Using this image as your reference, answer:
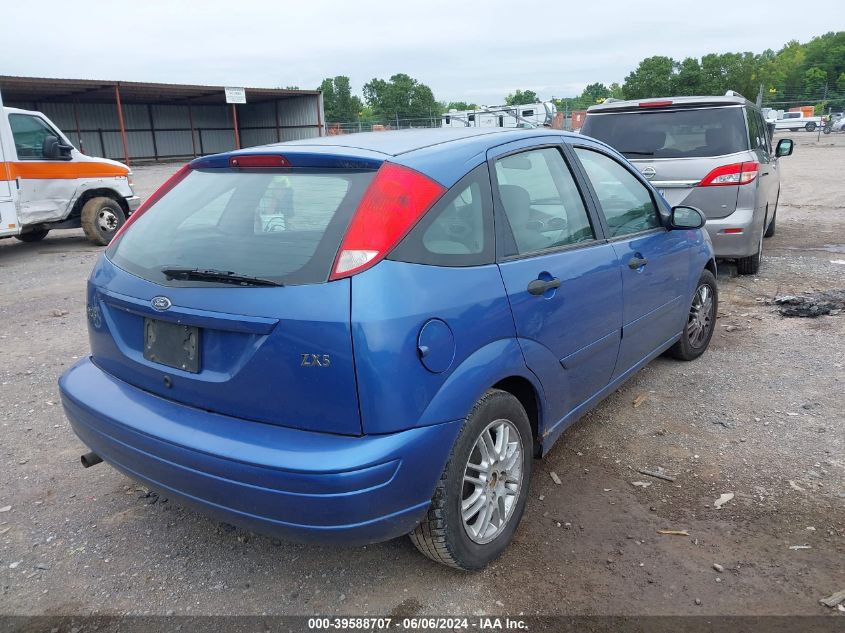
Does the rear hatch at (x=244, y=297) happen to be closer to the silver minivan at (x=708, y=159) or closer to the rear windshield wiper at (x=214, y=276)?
the rear windshield wiper at (x=214, y=276)

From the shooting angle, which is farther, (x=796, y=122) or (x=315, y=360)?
(x=796, y=122)

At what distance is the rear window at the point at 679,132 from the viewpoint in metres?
6.54

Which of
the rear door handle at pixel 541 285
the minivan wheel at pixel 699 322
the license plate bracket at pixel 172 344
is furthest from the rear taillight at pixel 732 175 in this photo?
the license plate bracket at pixel 172 344

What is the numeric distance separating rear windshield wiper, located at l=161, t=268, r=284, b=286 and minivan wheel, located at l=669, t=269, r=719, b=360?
3.33 m

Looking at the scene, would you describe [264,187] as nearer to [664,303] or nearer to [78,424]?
[78,424]

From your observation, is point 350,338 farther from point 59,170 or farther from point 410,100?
A: point 410,100

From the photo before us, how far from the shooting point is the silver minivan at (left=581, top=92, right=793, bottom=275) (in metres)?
6.46

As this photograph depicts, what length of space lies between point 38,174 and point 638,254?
9188mm

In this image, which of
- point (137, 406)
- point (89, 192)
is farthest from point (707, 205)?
point (89, 192)

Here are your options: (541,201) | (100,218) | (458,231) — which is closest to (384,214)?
(458,231)

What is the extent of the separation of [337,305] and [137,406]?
0.99 metres

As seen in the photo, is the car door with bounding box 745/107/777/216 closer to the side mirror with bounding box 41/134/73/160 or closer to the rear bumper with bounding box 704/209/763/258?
the rear bumper with bounding box 704/209/763/258

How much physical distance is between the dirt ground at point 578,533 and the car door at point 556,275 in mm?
530

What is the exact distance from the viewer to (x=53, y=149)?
9664 mm
